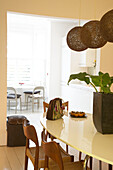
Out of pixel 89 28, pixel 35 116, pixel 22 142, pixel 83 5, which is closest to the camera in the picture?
pixel 89 28

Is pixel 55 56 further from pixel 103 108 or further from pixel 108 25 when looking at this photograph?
pixel 103 108

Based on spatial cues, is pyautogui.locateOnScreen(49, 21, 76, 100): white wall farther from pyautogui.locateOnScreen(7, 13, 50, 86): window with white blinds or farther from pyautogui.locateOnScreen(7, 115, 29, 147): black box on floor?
pyautogui.locateOnScreen(7, 115, 29, 147): black box on floor

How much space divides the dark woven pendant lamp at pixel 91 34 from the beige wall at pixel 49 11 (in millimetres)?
1649

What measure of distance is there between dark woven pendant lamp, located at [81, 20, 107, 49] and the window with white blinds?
6.14 meters

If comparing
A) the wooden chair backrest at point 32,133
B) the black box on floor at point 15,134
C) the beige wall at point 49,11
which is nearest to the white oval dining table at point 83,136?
the wooden chair backrest at point 32,133

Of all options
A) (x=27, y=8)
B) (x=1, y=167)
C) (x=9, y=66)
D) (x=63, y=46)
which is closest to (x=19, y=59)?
(x=9, y=66)

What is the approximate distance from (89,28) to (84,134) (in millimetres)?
1361

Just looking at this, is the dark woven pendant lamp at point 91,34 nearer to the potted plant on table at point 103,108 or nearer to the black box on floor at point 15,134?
the potted plant on table at point 103,108

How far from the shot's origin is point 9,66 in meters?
9.03

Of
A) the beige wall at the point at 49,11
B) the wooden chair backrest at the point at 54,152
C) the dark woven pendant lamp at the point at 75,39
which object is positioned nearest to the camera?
the wooden chair backrest at the point at 54,152

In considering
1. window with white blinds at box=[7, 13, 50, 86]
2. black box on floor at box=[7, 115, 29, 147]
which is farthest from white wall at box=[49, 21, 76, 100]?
black box on floor at box=[7, 115, 29, 147]

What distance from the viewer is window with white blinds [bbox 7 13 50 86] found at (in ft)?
29.6

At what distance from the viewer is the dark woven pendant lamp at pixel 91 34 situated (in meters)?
2.85

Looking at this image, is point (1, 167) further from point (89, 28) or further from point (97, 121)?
point (89, 28)
